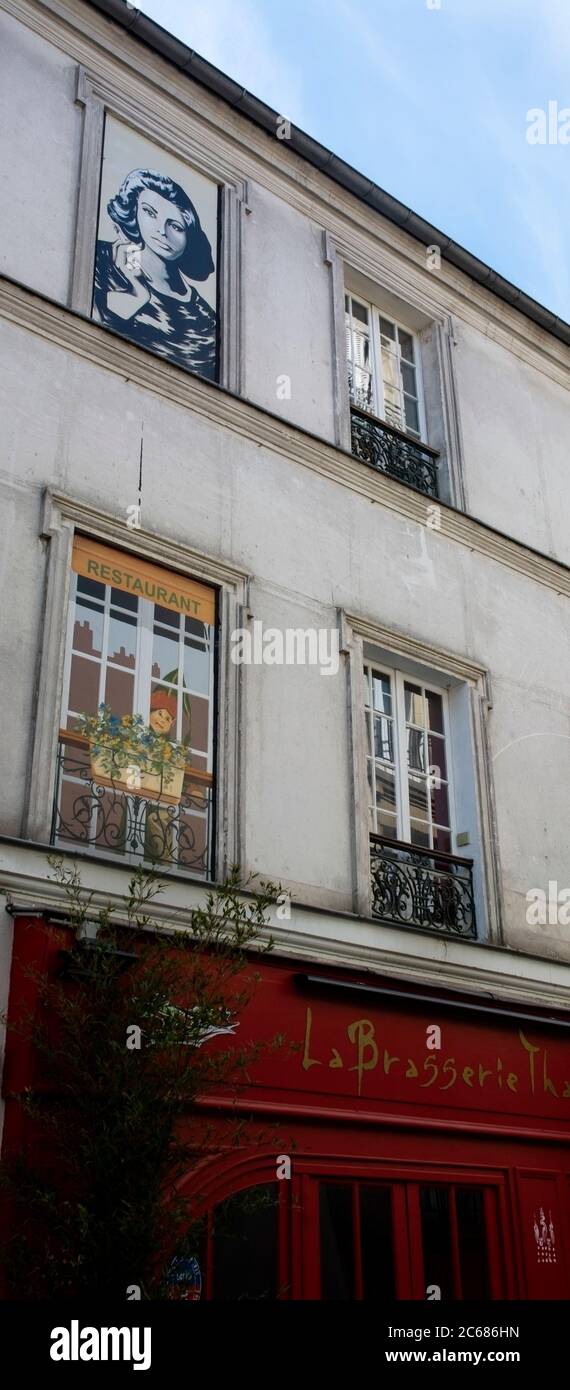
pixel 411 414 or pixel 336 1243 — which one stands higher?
pixel 411 414

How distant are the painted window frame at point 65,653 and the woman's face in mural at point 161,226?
2.50m

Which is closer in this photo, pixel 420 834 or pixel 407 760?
pixel 420 834

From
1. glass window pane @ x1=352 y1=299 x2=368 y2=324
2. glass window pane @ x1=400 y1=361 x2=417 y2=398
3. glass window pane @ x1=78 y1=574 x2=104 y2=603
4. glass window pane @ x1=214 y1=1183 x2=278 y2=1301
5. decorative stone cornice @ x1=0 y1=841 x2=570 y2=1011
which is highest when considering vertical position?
glass window pane @ x1=352 y1=299 x2=368 y2=324

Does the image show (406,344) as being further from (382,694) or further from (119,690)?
(119,690)

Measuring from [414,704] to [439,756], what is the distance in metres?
0.41

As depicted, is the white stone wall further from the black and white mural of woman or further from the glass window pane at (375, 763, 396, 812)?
the glass window pane at (375, 763, 396, 812)

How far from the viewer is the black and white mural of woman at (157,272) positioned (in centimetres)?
918

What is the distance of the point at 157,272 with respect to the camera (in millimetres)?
9547

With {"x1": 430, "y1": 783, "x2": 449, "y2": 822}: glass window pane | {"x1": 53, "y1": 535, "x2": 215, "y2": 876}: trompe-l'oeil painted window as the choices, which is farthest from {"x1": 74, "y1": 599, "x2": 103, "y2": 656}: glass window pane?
{"x1": 430, "y1": 783, "x2": 449, "y2": 822}: glass window pane

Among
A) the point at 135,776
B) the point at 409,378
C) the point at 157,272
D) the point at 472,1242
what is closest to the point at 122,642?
the point at 135,776

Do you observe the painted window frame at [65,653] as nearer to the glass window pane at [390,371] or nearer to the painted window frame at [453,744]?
the painted window frame at [453,744]

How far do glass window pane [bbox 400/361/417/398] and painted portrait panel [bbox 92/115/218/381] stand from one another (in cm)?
214

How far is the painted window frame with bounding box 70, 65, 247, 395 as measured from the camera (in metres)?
8.97
